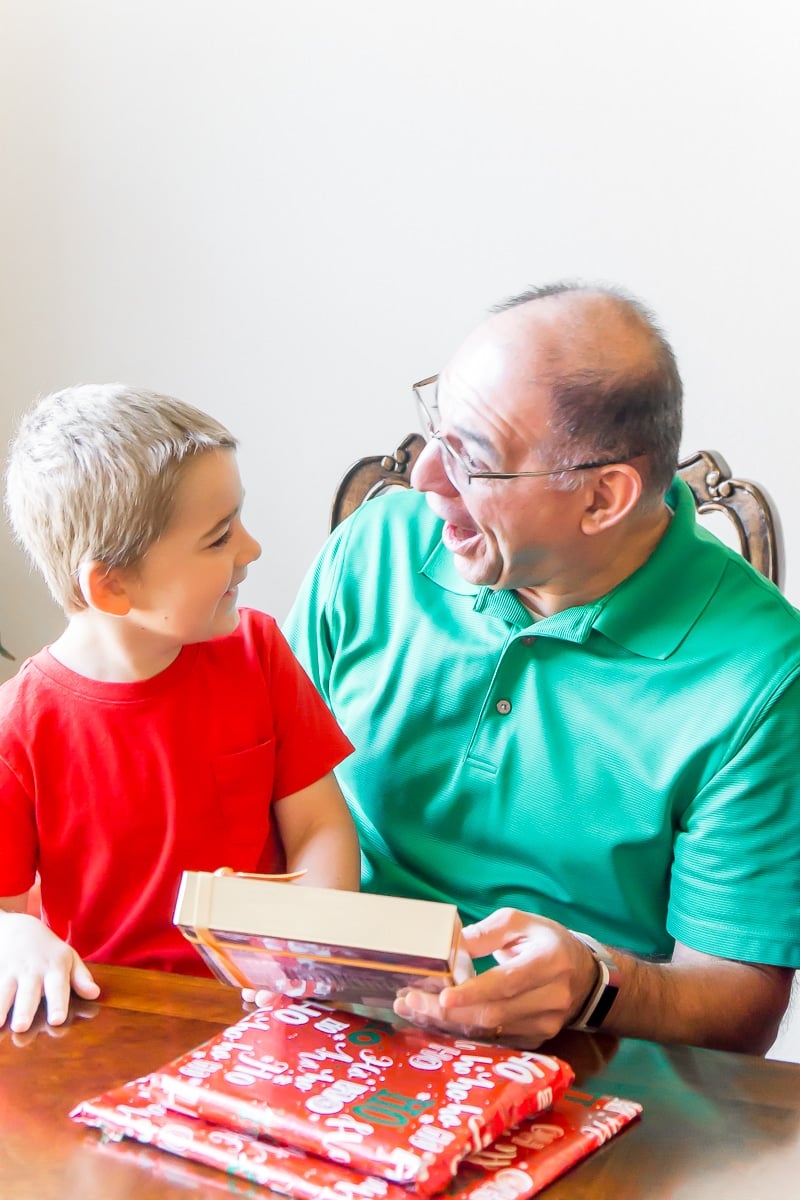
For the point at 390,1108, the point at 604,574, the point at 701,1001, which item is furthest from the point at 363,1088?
the point at 604,574

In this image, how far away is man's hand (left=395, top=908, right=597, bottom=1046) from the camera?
976 millimetres

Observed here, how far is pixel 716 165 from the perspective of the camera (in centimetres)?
227

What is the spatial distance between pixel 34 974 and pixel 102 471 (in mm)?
468

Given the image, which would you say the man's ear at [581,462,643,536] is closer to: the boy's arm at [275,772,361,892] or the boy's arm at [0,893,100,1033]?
the boy's arm at [275,772,361,892]

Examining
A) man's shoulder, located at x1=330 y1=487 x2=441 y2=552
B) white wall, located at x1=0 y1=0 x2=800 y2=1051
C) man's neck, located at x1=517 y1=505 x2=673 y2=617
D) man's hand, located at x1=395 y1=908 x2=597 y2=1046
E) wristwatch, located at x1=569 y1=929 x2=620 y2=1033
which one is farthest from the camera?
white wall, located at x1=0 y1=0 x2=800 y2=1051

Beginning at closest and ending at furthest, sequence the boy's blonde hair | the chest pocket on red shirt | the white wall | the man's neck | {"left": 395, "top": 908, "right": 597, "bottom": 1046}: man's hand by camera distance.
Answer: {"left": 395, "top": 908, "right": 597, "bottom": 1046}: man's hand
the boy's blonde hair
the chest pocket on red shirt
the man's neck
the white wall

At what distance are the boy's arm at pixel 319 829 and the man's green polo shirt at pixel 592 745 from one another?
0.42 feet

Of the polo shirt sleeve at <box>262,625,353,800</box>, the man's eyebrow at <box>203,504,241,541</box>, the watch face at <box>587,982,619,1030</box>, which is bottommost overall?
the watch face at <box>587,982,619,1030</box>

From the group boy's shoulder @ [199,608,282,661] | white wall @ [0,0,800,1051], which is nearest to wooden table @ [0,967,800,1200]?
boy's shoulder @ [199,608,282,661]

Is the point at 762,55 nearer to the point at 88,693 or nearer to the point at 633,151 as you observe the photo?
the point at 633,151

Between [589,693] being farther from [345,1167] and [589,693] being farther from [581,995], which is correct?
[345,1167]

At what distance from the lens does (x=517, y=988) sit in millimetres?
1028

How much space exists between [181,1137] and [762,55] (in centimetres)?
204

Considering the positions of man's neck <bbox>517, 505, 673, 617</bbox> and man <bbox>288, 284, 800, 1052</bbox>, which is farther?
man's neck <bbox>517, 505, 673, 617</bbox>
